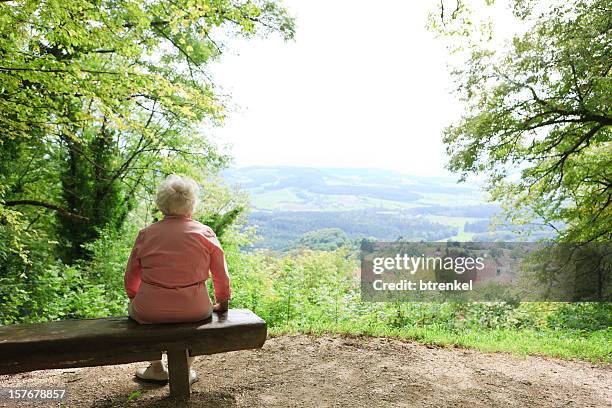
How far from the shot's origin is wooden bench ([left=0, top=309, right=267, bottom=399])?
2697 mm

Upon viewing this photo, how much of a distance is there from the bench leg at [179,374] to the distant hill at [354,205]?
18114 millimetres

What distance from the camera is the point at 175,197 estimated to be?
302 centimetres

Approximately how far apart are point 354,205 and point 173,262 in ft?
117

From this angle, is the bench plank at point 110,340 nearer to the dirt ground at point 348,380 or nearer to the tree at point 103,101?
the dirt ground at point 348,380

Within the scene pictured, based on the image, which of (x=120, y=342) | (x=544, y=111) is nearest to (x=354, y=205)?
(x=544, y=111)

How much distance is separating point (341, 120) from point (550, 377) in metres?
62.9

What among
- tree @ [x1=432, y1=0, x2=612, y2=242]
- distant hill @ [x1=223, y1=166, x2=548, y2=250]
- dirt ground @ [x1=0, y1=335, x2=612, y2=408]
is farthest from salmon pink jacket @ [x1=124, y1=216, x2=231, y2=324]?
distant hill @ [x1=223, y1=166, x2=548, y2=250]

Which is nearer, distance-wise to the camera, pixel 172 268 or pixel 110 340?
pixel 110 340

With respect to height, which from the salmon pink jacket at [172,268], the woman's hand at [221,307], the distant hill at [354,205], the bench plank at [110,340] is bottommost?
the distant hill at [354,205]

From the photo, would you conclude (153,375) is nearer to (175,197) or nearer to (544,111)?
(175,197)

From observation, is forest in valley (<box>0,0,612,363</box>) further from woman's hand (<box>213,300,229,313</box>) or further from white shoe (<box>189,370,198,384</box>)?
woman's hand (<box>213,300,229,313</box>)

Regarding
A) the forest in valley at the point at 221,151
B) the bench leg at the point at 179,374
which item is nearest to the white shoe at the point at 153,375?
the bench leg at the point at 179,374

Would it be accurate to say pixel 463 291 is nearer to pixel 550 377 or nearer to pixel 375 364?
pixel 550 377

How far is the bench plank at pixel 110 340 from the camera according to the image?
269cm
